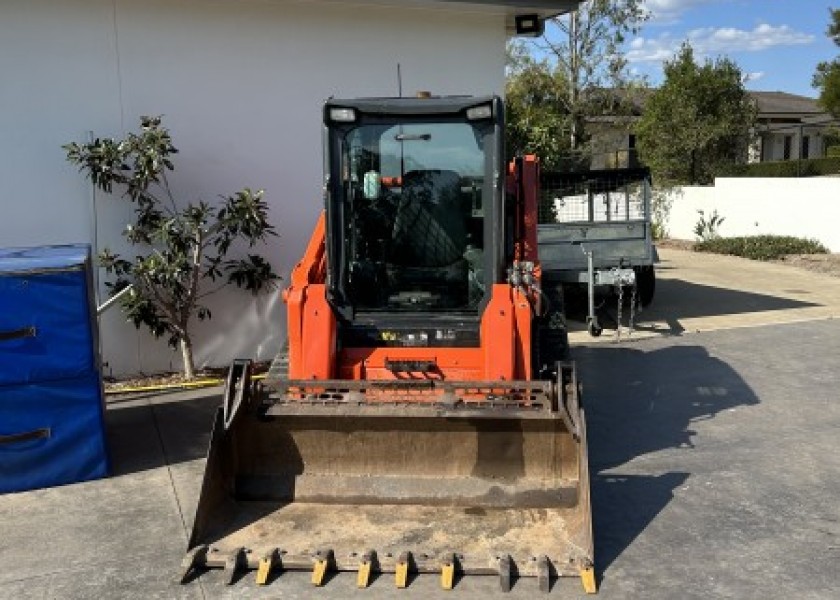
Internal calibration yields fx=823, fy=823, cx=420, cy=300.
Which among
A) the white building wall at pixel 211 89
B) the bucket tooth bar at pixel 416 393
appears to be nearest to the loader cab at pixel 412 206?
the bucket tooth bar at pixel 416 393

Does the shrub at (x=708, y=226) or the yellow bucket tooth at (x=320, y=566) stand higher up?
the shrub at (x=708, y=226)

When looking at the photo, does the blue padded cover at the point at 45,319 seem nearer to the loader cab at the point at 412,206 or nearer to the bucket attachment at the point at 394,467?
the bucket attachment at the point at 394,467

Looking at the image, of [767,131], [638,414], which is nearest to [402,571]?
[638,414]

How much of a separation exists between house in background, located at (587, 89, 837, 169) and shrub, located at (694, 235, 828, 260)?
3.22m

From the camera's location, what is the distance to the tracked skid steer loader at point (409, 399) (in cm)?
450

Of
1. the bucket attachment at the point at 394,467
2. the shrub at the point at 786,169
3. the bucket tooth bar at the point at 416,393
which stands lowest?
the bucket attachment at the point at 394,467

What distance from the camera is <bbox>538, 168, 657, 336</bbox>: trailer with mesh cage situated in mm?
11023

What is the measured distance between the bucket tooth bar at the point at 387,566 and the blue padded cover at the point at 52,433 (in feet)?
5.89

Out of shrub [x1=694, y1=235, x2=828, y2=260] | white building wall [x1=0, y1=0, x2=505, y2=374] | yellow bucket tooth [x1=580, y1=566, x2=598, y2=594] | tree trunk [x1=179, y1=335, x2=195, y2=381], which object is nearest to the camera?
yellow bucket tooth [x1=580, y1=566, x2=598, y2=594]

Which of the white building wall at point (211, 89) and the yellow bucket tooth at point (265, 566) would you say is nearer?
the yellow bucket tooth at point (265, 566)

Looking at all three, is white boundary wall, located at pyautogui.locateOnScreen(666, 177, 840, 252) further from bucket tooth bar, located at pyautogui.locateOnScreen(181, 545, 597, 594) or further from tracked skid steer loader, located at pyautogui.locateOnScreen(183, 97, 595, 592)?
bucket tooth bar, located at pyautogui.locateOnScreen(181, 545, 597, 594)

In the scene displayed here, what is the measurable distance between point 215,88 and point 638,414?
17.3ft

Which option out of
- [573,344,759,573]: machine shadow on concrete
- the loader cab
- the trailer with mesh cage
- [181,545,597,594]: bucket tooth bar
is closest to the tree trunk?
the loader cab

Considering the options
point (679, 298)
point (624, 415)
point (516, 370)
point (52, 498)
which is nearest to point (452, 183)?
point (516, 370)
